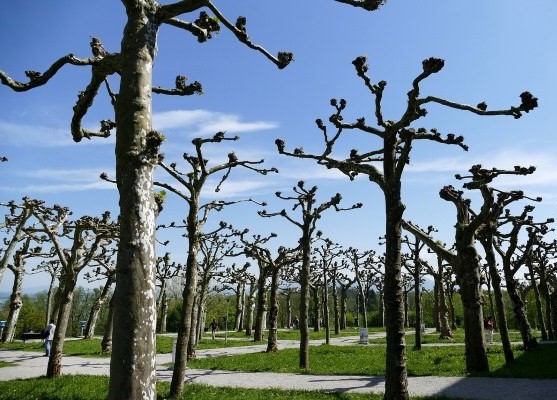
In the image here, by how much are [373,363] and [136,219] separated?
15801 millimetres

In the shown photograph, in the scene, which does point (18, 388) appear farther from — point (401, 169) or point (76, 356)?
point (401, 169)

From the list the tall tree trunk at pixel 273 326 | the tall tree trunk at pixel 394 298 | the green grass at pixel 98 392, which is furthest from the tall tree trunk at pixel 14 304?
the tall tree trunk at pixel 394 298

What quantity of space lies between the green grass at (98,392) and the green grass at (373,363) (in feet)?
15.0

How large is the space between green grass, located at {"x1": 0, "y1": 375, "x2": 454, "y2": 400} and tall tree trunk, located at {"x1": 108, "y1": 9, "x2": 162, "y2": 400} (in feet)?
25.6

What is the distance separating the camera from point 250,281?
50.5 m

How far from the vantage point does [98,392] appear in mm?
12023

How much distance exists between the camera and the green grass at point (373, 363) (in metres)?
14.1

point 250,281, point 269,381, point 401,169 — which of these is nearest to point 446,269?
point 250,281

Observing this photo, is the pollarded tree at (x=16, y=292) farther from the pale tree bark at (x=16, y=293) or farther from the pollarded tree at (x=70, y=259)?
the pollarded tree at (x=70, y=259)

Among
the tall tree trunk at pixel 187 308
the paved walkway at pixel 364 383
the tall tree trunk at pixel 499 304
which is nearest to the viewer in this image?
the paved walkway at pixel 364 383

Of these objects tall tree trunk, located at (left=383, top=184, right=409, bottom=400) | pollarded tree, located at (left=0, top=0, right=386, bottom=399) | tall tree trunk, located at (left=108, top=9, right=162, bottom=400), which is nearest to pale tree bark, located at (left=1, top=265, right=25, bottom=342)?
tall tree trunk, located at (left=383, top=184, right=409, bottom=400)

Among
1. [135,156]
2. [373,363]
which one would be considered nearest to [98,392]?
[135,156]

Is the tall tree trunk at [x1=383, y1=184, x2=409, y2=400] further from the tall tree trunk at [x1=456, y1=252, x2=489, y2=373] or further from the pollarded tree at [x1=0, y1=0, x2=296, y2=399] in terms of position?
the tall tree trunk at [x1=456, y1=252, x2=489, y2=373]

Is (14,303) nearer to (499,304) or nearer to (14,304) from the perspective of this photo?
(14,304)
